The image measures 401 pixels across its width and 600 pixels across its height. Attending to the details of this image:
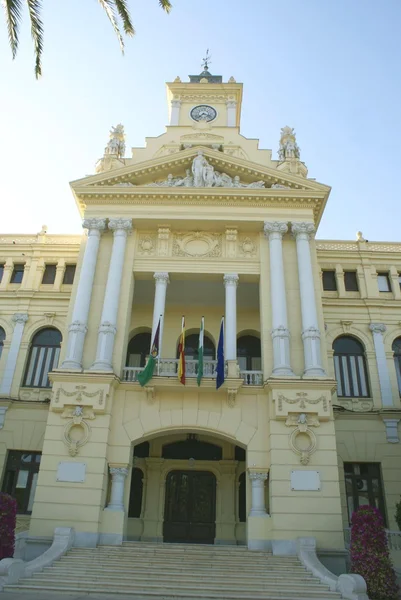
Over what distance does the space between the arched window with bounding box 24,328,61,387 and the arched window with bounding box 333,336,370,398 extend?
543 inches

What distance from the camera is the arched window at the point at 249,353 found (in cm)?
2458

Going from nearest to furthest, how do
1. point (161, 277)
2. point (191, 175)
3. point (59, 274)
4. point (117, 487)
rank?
1. point (117, 487)
2. point (161, 277)
3. point (191, 175)
4. point (59, 274)

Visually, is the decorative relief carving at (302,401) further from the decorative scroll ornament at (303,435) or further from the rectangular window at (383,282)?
the rectangular window at (383,282)

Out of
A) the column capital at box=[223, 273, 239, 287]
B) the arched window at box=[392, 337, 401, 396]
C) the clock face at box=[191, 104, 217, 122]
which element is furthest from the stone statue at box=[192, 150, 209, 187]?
the arched window at box=[392, 337, 401, 396]

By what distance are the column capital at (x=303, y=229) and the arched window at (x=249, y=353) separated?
5.78 metres

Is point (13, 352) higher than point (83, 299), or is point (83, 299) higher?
point (83, 299)

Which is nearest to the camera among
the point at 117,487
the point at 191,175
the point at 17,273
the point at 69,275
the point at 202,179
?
the point at 117,487

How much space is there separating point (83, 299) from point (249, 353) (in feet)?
28.4

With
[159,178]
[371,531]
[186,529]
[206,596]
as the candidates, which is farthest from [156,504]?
[159,178]

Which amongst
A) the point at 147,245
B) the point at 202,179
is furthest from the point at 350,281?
the point at 147,245

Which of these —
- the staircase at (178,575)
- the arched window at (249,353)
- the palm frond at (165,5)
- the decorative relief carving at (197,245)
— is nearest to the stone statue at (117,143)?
the decorative relief carving at (197,245)

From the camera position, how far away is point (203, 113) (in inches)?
1141

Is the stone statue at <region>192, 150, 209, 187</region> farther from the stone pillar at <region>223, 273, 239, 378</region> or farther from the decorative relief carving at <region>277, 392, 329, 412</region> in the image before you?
the decorative relief carving at <region>277, 392, 329, 412</region>

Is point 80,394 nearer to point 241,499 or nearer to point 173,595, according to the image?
point 173,595
